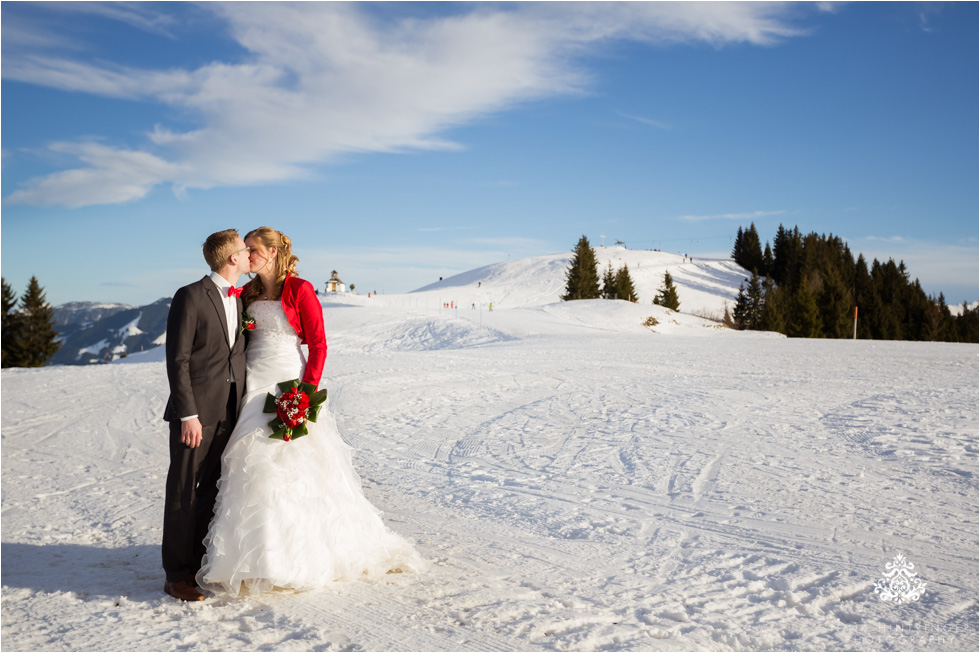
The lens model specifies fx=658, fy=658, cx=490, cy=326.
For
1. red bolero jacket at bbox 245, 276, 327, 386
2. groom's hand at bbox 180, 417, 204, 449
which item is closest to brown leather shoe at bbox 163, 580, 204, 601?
groom's hand at bbox 180, 417, 204, 449

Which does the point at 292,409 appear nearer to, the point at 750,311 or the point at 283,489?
the point at 283,489

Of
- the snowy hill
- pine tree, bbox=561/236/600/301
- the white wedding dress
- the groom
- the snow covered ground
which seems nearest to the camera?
the snow covered ground

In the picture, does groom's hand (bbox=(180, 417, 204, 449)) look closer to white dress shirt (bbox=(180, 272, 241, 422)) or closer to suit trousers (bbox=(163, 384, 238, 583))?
suit trousers (bbox=(163, 384, 238, 583))

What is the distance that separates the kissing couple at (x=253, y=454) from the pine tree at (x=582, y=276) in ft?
195

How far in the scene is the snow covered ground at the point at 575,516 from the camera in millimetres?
3896

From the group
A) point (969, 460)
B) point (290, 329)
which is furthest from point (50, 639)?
point (969, 460)

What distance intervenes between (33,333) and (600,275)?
64.9 metres

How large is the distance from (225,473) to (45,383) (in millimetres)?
14920

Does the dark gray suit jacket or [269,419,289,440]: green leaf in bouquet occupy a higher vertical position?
the dark gray suit jacket

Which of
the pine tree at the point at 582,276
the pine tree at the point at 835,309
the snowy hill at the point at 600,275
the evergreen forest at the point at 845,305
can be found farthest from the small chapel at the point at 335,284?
the pine tree at the point at 835,309

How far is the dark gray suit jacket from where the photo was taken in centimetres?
436

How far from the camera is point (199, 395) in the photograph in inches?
176

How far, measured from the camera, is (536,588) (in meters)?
4.49

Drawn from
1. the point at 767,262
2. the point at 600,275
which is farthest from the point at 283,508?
the point at 767,262
